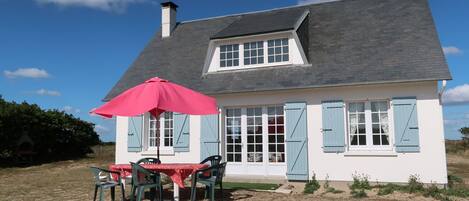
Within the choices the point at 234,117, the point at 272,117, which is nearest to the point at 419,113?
the point at 272,117

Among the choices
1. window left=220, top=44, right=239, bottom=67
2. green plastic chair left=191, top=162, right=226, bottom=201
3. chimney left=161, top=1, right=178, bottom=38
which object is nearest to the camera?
green plastic chair left=191, top=162, right=226, bottom=201

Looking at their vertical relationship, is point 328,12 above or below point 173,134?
above

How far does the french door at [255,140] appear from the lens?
34.8ft

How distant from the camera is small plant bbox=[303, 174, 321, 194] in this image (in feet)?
30.0

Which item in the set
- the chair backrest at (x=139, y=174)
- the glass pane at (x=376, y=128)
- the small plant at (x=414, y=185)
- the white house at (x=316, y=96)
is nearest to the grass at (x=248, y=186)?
the white house at (x=316, y=96)

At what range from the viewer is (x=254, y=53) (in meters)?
11.5

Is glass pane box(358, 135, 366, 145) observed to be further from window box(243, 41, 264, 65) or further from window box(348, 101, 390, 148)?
window box(243, 41, 264, 65)

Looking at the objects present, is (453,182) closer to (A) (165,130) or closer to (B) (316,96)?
(B) (316,96)

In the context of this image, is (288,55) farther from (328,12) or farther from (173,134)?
(173,134)

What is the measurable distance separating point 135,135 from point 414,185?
301 inches

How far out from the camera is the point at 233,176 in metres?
10.9

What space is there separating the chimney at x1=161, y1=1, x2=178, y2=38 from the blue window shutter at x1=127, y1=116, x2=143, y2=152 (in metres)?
4.02

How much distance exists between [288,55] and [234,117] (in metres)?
2.27

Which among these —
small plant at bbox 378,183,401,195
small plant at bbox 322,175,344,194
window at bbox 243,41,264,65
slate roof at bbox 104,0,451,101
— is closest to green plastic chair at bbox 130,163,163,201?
small plant at bbox 322,175,344,194
